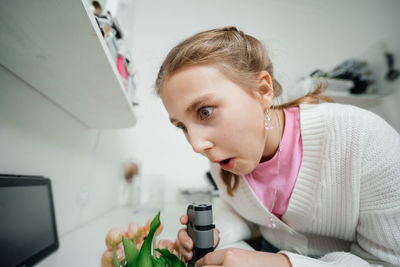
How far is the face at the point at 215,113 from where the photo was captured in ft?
1.21

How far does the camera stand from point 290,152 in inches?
19.3

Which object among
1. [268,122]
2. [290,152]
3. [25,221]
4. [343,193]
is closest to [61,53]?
[25,221]

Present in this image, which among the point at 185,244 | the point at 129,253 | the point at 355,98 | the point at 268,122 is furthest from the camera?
the point at 355,98

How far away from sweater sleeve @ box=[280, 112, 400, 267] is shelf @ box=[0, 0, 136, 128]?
0.58 metres

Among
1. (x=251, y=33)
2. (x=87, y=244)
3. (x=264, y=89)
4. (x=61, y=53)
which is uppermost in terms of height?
(x=251, y=33)

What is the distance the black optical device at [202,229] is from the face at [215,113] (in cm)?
12

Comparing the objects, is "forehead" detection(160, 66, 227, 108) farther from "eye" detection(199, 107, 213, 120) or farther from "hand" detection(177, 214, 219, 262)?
"hand" detection(177, 214, 219, 262)

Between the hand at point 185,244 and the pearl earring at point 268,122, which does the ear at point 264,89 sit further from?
the hand at point 185,244

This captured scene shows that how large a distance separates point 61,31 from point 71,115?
0.45 m

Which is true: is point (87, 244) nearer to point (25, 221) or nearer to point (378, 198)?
point (25, 221)

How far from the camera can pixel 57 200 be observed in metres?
0.59

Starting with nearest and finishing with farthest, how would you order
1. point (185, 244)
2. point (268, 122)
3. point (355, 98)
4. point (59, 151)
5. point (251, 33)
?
1. point (185, 244)
2. point (268, 122)
3. point (59, 151)
4. point (355, 98)
5. point (251, 33)

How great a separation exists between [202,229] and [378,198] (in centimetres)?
39

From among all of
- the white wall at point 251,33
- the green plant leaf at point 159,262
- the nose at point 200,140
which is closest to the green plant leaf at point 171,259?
the green plant leaf at point 159,262
